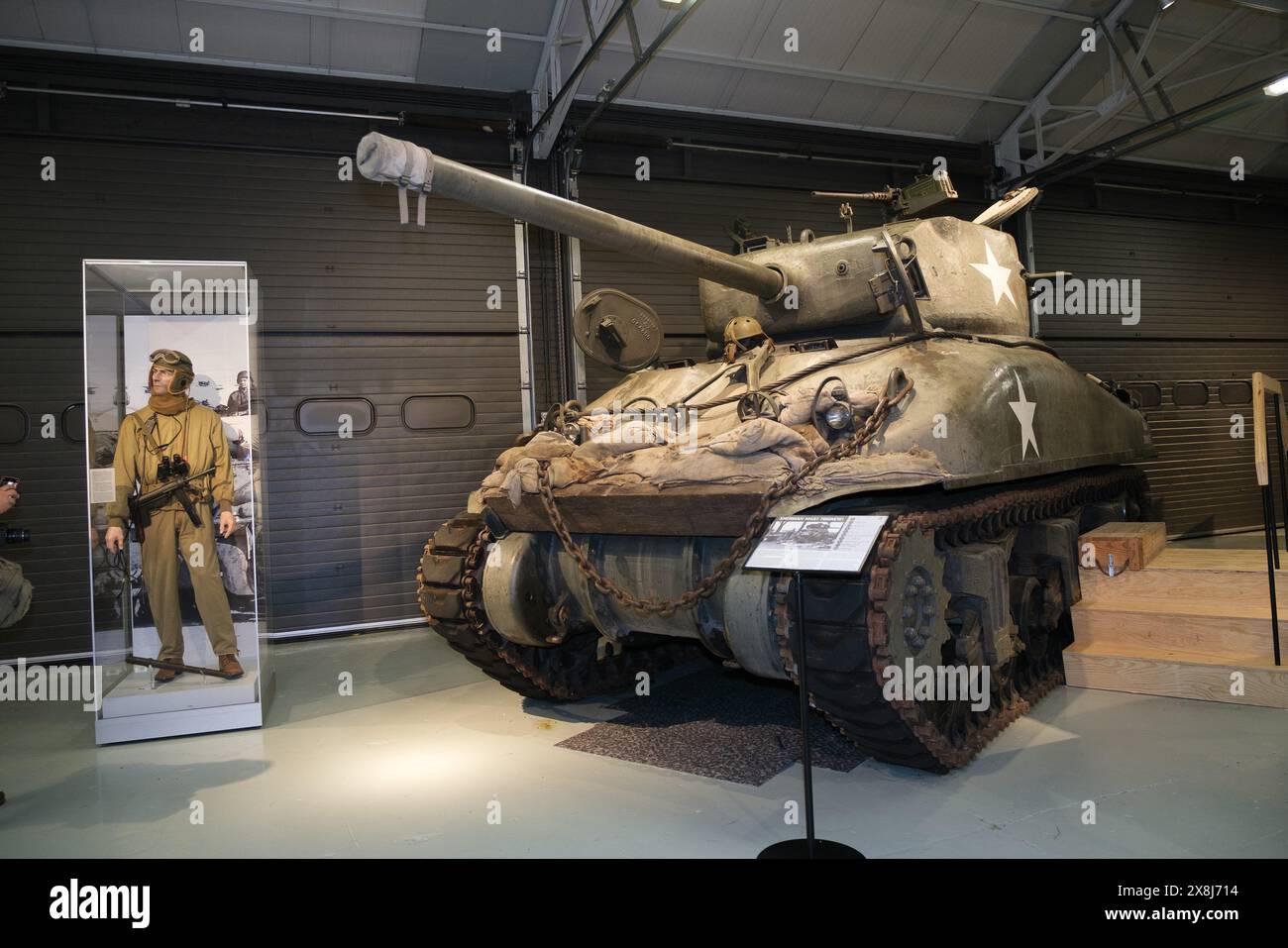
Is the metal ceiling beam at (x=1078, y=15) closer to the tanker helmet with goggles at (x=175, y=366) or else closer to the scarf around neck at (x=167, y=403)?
the tanker helmet with goggles at (x=175, y=366)

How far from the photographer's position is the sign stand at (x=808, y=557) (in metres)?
3.42

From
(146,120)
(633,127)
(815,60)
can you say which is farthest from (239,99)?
(815,60)

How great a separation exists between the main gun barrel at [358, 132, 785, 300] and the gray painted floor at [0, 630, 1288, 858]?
3015 millimetres

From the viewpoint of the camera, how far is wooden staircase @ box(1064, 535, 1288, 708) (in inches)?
225

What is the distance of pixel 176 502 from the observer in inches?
254

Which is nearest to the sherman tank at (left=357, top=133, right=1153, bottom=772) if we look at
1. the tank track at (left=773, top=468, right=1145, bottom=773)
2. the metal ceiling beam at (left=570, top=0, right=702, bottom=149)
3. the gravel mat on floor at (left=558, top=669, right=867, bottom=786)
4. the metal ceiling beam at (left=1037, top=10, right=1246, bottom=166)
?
the tank track at (left=773, top=468, right=1145, bottom=773)

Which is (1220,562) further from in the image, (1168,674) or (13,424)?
(13,424)

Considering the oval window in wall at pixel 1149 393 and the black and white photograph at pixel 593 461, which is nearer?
the black and white photograph at pixel 593 461

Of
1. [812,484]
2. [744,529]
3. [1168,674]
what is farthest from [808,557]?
[1168,674]

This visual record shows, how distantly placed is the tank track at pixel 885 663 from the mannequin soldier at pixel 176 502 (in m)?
4.25

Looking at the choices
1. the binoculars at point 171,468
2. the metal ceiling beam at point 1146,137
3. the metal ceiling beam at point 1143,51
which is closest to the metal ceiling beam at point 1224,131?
the metal ceiling beam at point 1146,137

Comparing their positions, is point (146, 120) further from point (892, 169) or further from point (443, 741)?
point (892, 169)

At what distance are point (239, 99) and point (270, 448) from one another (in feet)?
11.8

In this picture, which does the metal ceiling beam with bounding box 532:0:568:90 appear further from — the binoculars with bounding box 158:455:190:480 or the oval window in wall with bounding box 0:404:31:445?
the oval window in wall with bounding box 0:404:31:445
